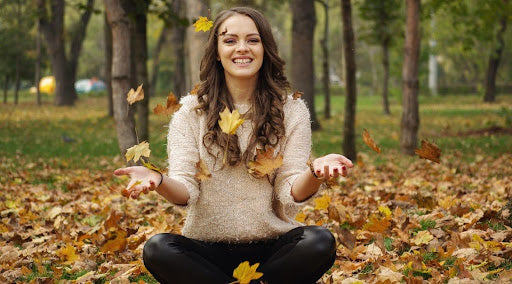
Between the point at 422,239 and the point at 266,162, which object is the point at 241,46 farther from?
the point at 422,239

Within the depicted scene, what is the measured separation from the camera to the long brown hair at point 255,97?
3203 mm

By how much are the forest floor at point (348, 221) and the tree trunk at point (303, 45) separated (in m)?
5.37

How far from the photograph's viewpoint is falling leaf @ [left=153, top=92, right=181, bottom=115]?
329 cm

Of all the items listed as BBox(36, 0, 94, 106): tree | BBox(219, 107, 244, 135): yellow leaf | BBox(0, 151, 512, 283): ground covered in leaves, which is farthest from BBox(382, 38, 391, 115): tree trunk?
BBox(219, 107, 244, 135): yellow leaf

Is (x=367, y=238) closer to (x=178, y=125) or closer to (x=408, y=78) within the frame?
(x=178, y=125)

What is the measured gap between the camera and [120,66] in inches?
278

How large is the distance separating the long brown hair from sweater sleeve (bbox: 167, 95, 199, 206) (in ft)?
0.23

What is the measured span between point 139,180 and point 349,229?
2.55m

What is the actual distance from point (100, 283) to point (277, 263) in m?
1.26

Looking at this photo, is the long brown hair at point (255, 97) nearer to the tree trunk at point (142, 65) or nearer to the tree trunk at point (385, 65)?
the tree trunk at point (142, 65)

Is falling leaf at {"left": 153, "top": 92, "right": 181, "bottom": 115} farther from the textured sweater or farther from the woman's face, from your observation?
the woman's face

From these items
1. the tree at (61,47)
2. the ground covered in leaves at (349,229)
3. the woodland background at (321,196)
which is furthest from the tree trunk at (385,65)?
the ground covered in leaves at (349,229)

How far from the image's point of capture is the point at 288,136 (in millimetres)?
3264

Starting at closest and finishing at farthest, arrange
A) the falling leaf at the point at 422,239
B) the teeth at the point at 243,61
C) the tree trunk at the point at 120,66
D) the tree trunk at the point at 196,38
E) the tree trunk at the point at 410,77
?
the teeth at the point at 243,61 → the falling leaf at the point at 422,239 → the tree trunk at the point at 120,66 → the tree trunk at the point at 410,77 → the tree trunk at the point at 196,38
